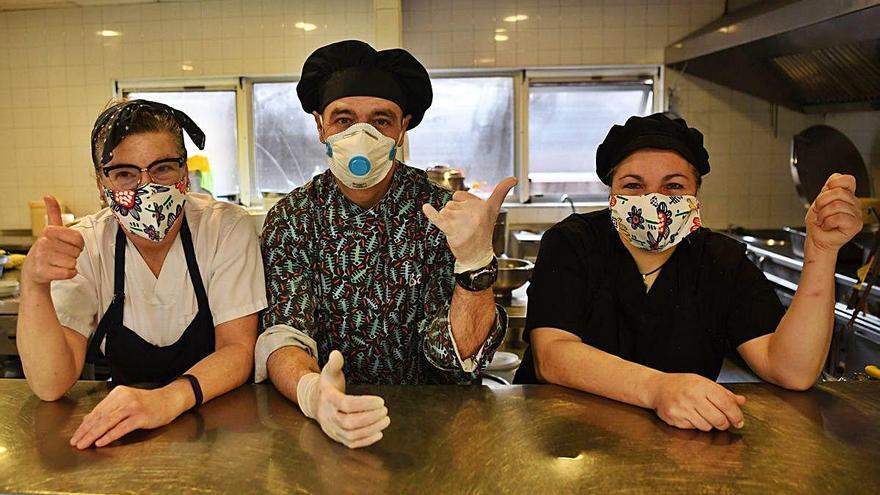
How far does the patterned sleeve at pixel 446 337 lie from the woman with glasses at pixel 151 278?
0.39 metres

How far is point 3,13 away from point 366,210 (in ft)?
16.6

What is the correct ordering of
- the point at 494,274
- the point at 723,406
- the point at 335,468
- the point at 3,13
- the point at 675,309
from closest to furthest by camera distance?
the point at 335,468 → the point at 723,406 → the point at 494,274 → the point at 675,309 → the point at 3,13

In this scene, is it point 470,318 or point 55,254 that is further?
point 470,318

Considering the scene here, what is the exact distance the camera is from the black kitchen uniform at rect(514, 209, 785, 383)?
1.69 meters

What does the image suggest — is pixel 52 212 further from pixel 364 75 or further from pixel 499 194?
pixel 499 194

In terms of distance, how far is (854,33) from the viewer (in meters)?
3.13

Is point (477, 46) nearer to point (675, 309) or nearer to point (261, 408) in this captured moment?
point (675, 309)

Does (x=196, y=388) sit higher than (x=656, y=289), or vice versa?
(x=656, y=289)

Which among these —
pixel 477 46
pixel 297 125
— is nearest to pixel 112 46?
pixel 297 125

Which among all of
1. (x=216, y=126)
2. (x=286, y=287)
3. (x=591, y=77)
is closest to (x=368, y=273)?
(x=286, y=287)

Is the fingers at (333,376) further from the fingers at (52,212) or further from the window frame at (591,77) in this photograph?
the window frame at (591,77)

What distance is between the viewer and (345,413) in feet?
3.83

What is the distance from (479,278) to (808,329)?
27.0 inches

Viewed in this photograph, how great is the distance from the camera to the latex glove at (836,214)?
4.57 feet
